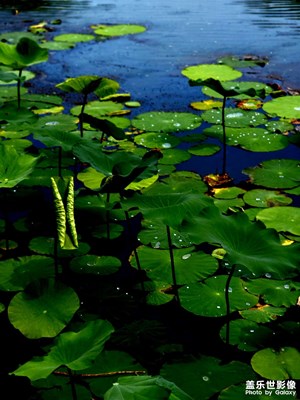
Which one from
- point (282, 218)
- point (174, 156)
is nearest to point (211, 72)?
point (174, 156)

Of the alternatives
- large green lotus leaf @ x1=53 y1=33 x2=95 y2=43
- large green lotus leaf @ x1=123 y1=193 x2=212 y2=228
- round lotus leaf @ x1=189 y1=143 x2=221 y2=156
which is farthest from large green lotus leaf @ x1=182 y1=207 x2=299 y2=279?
large green lotus leaf @ x1=53 y1=33 x2=95 y2=43

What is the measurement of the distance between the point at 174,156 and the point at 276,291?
45.9 inches

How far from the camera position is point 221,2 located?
6797mm

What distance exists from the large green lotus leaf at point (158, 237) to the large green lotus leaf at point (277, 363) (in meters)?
0.65

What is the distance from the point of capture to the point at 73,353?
1316 mm

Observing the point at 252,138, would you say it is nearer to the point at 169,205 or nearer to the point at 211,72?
the point at 211,72

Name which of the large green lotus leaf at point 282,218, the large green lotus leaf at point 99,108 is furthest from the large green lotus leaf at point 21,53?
the large green lotus leaf at point 282,218

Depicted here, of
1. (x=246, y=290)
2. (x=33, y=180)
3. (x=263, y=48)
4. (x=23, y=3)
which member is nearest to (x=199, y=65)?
(x=263, y=48)

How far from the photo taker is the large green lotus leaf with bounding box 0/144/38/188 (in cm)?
200

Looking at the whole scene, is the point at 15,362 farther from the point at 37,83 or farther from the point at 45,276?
the point at 37,83

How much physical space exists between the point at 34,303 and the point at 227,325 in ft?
2.06

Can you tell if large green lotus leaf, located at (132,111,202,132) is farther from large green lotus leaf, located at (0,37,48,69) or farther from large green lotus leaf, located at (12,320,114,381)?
large green lotus leaf, located at (12,320,114,381)

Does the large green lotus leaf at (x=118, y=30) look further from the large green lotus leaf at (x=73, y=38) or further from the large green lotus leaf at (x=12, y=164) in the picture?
the large green lotus leaf at (x=12, y=164)

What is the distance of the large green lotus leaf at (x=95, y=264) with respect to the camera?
198 centimetres
